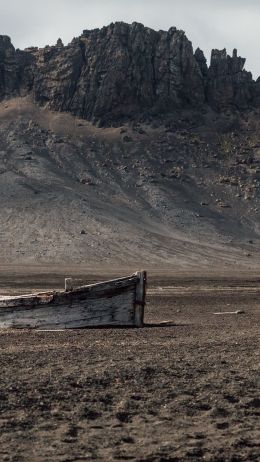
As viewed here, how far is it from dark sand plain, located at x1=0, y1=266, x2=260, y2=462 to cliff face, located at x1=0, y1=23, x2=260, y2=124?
81042mm

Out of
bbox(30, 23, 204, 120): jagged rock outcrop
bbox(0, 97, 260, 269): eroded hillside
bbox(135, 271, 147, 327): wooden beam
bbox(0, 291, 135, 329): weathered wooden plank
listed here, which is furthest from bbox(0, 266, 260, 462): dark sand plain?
bbox(30, 23, 204, 120): jagged rock outcrop

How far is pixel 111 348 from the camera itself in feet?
46.2

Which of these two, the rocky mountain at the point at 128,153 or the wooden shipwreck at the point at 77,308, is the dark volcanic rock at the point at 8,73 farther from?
the wooden shipwreck at the point at 77,308

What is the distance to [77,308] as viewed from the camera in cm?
1853

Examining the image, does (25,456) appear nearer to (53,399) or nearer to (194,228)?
(53,399)

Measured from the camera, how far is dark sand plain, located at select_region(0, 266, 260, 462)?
8172 mm

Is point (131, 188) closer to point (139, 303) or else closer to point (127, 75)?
point (127, 75)

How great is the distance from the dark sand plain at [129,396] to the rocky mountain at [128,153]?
139 feet

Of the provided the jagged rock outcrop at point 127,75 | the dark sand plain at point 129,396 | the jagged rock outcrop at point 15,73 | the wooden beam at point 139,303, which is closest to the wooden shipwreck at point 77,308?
the wooden beam at point 139,303

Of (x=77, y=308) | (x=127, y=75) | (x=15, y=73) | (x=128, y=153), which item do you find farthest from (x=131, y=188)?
(x=77, y=308)

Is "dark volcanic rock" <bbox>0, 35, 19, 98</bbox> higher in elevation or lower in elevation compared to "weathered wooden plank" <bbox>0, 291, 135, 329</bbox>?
higher

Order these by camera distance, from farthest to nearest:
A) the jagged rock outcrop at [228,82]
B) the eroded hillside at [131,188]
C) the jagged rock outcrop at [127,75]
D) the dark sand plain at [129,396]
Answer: the jagged rock outcrop at [228,82]
the jagged rock outcrop at [127,75]
the eroded hillside at [131,188]
the dark sand plain at [129,396]

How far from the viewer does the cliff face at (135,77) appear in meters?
96.2

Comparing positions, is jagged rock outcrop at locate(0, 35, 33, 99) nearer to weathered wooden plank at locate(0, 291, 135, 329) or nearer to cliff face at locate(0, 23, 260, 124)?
cliff face at locate(0, 23, 260, 124)
